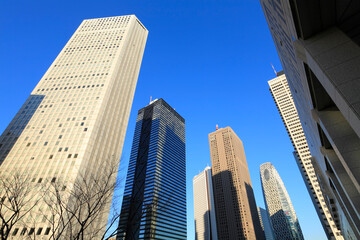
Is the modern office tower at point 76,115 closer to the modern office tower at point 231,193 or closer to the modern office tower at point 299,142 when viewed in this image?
the modern office tower at point 299,142

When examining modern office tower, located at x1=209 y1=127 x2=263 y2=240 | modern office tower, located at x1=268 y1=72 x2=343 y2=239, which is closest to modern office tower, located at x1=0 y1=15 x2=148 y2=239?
modern office tower, located at x1=268 y1=72 x2=343 y2=239

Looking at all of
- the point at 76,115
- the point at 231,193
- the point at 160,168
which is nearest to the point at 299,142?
the point at 231,193

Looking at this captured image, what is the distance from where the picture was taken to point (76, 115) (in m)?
53.3

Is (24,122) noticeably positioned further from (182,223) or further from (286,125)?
(286,125)

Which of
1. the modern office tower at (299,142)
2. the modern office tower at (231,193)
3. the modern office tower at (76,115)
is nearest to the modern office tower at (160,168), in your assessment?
the modern office tower at (231,193)

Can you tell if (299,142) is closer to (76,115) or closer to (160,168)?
(160,168)

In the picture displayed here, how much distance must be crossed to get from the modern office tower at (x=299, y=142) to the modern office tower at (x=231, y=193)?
53.1 meters

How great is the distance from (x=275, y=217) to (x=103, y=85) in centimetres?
22224

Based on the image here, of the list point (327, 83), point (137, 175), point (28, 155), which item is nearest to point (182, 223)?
point (137, 175)

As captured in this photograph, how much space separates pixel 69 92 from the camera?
190ft

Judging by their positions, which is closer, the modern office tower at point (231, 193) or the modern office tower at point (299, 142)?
the modern office tower at point (299, 142)

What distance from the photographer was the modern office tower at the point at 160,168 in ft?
382

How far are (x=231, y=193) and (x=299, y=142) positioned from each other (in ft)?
263

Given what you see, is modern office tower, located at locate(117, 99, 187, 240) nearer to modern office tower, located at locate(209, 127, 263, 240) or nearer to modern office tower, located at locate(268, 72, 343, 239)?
modern office tower, located at locate(209, 127, 263, 240)
